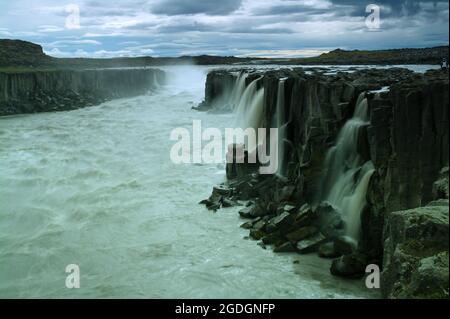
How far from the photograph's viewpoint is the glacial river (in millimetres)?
12977

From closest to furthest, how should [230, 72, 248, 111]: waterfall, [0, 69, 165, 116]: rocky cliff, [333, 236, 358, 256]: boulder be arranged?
[333, 236, 358, 256]: boulder → [230, 72, 248, 111]: waterfall → [0, 69, 165, 116]: rocky cliff

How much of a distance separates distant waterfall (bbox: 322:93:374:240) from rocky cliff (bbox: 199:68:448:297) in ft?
0.13

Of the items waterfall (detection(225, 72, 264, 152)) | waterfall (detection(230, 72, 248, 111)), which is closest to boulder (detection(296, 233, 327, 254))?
waterfall (detection(225, 72, 264, 152))

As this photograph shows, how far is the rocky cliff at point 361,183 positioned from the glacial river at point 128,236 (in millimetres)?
999

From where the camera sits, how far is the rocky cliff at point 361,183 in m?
9.58

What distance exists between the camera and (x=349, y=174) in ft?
53.3

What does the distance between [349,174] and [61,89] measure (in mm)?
58637

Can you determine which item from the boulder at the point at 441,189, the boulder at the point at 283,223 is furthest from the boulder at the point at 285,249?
the boulder at the point at 441,189

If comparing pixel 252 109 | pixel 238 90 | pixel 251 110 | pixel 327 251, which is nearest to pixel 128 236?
pixel 327 251

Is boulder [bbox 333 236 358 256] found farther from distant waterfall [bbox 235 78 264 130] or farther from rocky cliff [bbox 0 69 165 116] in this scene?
rocky cliff [bbox 0 69 165 116]

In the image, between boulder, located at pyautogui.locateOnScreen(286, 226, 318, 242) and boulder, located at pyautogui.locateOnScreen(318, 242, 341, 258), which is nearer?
boulder, located at pyautogui.locateOnScreen(318, 242, 341, 258)

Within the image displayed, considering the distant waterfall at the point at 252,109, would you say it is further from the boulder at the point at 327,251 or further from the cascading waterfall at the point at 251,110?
the boulder at the point at 327,251
